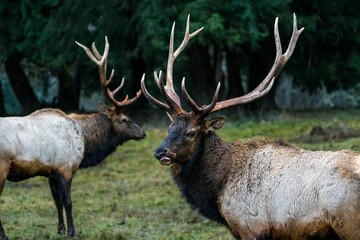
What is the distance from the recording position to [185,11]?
22250mm

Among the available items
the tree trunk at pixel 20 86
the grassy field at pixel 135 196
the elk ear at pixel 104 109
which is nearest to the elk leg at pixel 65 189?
the grassy field at pixel 135 196

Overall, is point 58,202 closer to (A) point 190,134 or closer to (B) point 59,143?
(B) point 59,143

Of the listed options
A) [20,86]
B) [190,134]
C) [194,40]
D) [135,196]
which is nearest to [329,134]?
[135,196]

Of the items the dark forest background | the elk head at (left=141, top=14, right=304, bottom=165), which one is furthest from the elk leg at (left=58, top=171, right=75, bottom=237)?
the dark forest background

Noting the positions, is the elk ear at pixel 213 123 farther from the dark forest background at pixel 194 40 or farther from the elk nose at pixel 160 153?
the dark forest background at pixel 194 40

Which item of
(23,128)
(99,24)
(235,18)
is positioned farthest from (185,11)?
(23,128)

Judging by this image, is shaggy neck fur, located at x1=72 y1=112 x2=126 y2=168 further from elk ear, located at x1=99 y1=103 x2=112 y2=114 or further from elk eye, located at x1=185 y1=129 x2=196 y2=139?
elk eye, located at x1=185 y1=129 x2=196 y2=139

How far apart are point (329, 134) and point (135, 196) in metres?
4.32

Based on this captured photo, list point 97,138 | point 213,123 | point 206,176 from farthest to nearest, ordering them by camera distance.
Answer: point 97,138 < point 213,123 < point 206,176

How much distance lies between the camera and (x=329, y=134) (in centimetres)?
1831

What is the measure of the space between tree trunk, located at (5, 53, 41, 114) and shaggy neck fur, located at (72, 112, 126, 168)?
1409 centimetres

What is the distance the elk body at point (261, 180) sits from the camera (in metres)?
7.82

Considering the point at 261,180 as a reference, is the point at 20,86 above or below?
below

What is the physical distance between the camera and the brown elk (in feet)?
38.5
